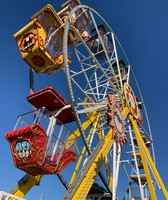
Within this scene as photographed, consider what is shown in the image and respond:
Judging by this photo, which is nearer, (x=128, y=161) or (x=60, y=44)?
(x=60, y=44)

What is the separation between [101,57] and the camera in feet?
47.5

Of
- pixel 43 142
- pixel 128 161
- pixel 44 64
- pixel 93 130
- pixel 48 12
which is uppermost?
pixel 48 12

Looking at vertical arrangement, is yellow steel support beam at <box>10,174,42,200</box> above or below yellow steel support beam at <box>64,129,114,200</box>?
above

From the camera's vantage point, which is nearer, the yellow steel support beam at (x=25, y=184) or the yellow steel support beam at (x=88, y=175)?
the yellow steel support beam at (x=88, y=175)

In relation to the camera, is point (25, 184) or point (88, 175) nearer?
point (88, 175)

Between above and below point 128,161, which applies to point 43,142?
above

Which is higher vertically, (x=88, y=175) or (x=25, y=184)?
(x=25, y=184)

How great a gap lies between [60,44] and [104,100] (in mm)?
3616

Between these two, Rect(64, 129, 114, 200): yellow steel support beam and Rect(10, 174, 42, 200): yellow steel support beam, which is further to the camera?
Rect(10, 174, 42, 200): yellow steel support beam

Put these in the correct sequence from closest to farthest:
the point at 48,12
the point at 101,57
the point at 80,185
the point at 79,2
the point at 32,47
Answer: the point at 80,185 < the point at 32,47 < the point at 48,12 < the point at 79,2 < the point at 101,57

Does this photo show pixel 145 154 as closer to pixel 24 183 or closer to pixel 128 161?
pixel 128 161

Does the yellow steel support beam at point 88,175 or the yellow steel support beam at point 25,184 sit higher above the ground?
the yellow steel support beam at point 25,184

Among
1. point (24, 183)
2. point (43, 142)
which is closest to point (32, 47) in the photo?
point (43, 142)

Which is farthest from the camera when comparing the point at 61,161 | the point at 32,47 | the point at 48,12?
the point at 48,12
